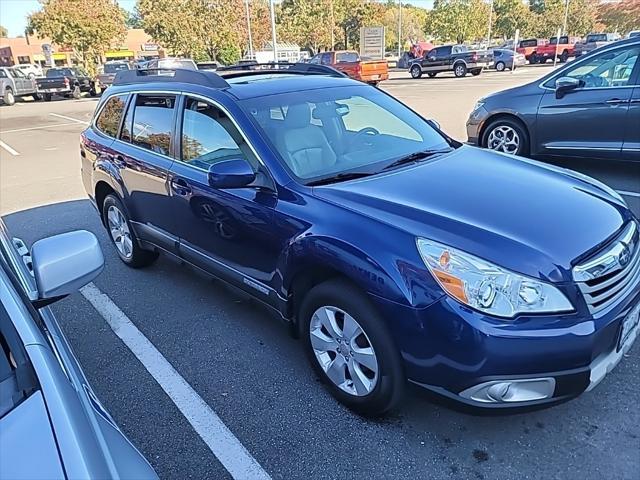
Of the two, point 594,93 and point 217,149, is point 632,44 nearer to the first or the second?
point 594,93

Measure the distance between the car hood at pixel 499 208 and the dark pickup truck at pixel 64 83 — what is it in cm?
2754

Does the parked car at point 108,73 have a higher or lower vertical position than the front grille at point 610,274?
higher

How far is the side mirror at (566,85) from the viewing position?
6.36m

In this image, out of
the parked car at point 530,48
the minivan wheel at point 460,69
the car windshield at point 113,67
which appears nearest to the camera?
the car windshield at point 113,67

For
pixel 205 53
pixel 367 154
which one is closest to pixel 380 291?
pixel 367 154

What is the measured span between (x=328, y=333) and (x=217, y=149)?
1438 mm

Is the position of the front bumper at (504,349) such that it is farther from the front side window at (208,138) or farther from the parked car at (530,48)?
the parked car at (530,48)

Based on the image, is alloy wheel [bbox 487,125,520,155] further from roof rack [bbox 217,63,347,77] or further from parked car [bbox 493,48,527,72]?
parked car [bbox 493,48,527,72]

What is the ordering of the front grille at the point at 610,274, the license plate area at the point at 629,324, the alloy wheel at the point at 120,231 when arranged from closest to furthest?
the front grille at the point at 610,274, the license plate area at the point at 629,324, the alloy wheel at the point at 120,231

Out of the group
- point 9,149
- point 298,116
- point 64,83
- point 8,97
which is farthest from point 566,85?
point 8,97

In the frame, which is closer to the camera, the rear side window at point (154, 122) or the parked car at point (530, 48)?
the rear side window at point (154, 122)

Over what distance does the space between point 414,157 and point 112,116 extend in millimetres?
2929

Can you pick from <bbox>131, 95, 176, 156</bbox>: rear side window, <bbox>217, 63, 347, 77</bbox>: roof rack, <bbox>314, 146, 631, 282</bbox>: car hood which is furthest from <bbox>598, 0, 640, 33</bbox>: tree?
<bbox>131, 95, 176, 156</bbox>: rear side window

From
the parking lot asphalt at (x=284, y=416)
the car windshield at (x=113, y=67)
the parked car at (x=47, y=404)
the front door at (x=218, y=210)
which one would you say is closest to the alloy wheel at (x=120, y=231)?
the parking lot asphalt at (x=284, y=416)
